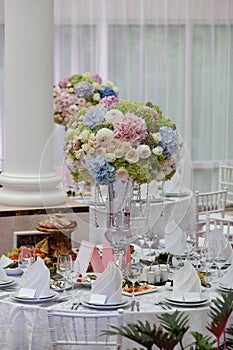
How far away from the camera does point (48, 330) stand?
4.05 metres

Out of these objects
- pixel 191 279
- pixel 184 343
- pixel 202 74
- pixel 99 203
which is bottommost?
pixel 184 343

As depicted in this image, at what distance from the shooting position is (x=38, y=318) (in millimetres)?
4066

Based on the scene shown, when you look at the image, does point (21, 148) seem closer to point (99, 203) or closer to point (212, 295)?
point (99, 203)

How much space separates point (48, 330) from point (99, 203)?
882 millimetres

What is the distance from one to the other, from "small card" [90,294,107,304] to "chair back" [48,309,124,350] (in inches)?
3.6

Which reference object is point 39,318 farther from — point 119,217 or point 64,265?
point 119,217

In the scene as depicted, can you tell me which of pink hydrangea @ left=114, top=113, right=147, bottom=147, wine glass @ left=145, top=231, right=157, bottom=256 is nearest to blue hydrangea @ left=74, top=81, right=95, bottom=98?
wine glass @ left=145, top=231, right=157, bottom=256

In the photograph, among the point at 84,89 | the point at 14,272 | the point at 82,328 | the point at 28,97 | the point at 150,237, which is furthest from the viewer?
the point at 84,89

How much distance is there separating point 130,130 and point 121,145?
9 cm

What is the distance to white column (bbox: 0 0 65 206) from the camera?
605cm

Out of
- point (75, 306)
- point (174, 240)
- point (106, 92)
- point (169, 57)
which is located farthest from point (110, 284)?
point (169, 57)

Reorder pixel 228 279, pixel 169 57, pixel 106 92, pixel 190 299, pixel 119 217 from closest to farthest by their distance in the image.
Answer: pixel 190 299 → pixel 228 279 → pixel 119 217 → pixel 106 92 → pixel 169 57

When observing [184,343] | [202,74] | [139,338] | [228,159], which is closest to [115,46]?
[202,74]

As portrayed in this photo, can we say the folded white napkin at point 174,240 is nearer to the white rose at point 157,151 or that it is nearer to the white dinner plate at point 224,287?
the white dinner plate at point 224,287
